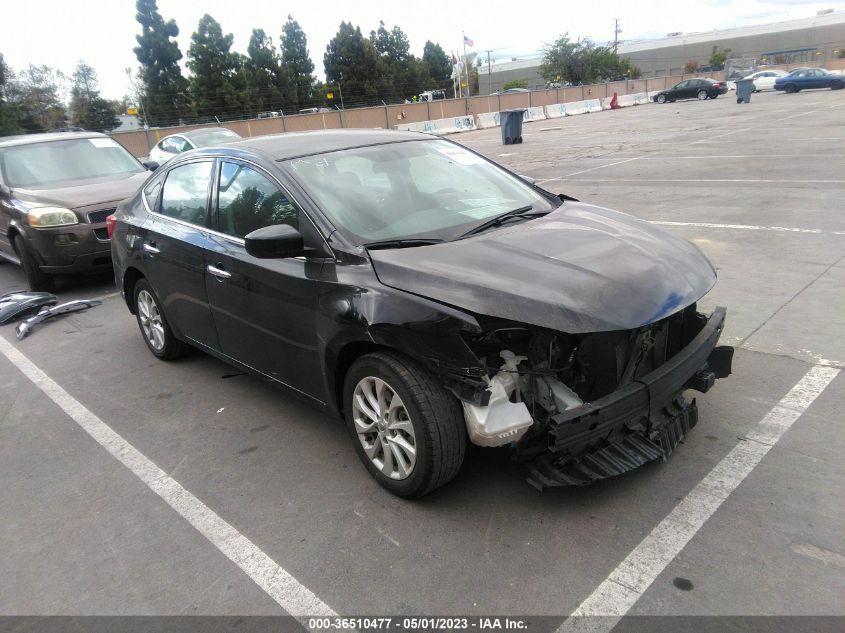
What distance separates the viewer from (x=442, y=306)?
2.80 metres

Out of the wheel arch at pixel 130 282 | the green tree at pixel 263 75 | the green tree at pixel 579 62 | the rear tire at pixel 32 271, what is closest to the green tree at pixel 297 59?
the green tree at pixel 263 75

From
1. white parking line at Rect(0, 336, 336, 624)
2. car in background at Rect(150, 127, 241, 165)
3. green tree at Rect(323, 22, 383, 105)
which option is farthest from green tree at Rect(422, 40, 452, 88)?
white parking line at Rect(0, 336, 336, 624)

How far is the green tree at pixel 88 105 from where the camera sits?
160 feet

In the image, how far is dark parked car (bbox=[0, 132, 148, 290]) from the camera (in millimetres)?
7172

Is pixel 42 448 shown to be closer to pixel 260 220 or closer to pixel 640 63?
pixel 260 220

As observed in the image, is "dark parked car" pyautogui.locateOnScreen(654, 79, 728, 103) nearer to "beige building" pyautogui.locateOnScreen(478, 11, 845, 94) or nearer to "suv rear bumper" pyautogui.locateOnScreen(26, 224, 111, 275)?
"suv rear bumper" pyautogui.locateOnScreen(26, 224, 111, 275)

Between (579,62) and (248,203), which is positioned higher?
(579,62)

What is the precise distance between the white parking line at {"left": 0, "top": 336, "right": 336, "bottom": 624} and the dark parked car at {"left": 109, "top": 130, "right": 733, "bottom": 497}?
687 millimetres

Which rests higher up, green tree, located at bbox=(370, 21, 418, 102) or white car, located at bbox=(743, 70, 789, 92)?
green tree, located at bbox=(370, 21, 418, 102)

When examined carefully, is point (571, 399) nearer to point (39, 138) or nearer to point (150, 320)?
point (150, 320)

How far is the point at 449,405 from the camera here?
113 inches

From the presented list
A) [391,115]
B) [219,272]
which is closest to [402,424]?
[219,272]

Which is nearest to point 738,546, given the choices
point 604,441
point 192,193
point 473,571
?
point 604,441

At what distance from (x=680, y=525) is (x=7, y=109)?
4317cm
